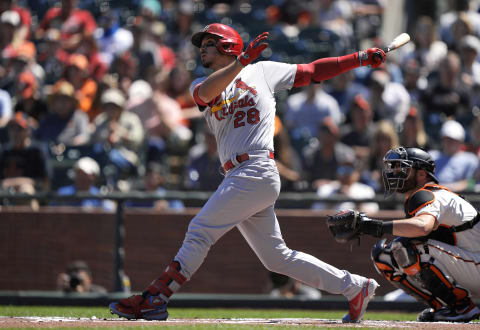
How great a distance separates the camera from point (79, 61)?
40.9 feet

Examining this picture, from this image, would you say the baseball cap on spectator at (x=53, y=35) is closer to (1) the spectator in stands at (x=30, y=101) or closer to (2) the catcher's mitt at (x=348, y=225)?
(1) the spectator in stands at (x=30, y=101)

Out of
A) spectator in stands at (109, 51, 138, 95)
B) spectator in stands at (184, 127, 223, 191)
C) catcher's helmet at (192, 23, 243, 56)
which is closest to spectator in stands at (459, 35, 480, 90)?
spectator in stands at (184, 127, 223, 191)

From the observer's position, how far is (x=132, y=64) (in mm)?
12578

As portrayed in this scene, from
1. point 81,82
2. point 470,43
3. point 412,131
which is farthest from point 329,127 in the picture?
point 81,82

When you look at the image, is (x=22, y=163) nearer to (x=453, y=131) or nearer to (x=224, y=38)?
(x=453, y=131)

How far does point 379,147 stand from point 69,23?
6.34m

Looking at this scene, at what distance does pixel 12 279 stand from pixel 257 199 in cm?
419

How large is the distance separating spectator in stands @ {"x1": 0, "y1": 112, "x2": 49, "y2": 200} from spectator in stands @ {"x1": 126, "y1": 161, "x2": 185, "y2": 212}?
1.14 m

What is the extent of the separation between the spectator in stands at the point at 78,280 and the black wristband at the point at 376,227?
3813 mm

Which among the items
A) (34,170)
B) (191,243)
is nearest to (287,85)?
(191,243)

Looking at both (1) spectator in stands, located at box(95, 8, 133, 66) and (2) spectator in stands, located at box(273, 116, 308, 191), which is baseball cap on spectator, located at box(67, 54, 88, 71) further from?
(2) spectator in stands, located at box(273, 116, 308, 191)

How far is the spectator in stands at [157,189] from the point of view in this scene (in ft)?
28.8

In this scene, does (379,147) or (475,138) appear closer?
(379,147)

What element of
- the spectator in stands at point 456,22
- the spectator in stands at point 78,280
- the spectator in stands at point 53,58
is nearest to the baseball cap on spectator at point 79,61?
the spectator in stands at point 53,58
